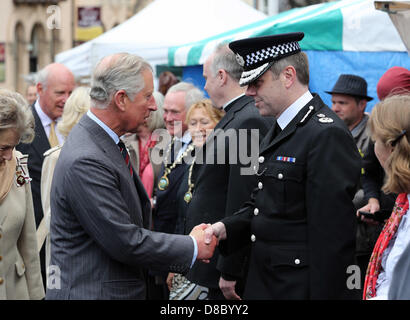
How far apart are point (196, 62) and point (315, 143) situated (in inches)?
194

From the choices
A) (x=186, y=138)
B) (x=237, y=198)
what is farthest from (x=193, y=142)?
(x=237, y=198)

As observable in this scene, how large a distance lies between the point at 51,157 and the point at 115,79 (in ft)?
7.06

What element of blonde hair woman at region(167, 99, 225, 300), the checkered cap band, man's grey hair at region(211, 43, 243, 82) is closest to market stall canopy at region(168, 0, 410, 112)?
blonde hair woman at region(167, 99, 225, 300)

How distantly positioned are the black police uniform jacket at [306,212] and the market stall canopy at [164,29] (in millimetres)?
6723

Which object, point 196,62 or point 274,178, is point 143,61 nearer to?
point 274,178

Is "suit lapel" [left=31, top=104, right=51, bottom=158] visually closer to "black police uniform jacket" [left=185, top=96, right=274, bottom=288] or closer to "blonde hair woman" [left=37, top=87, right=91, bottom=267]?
"blonde hair woman" [left=37, top=87, right=91, bottom=267]

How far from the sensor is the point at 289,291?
3.62 metres

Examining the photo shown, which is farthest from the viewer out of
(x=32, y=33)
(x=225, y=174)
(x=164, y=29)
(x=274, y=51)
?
(x=32, y=33)

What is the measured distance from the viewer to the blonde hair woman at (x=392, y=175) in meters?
3.33

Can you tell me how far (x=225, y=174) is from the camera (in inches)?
185

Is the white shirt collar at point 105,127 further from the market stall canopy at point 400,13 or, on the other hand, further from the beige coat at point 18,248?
the market stall canopy at point 400,13

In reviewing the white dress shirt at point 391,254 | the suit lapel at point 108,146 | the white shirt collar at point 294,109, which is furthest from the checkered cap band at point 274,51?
the white dress shirt at point 391,254

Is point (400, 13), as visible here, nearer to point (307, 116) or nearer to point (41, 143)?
point (307, 116)
